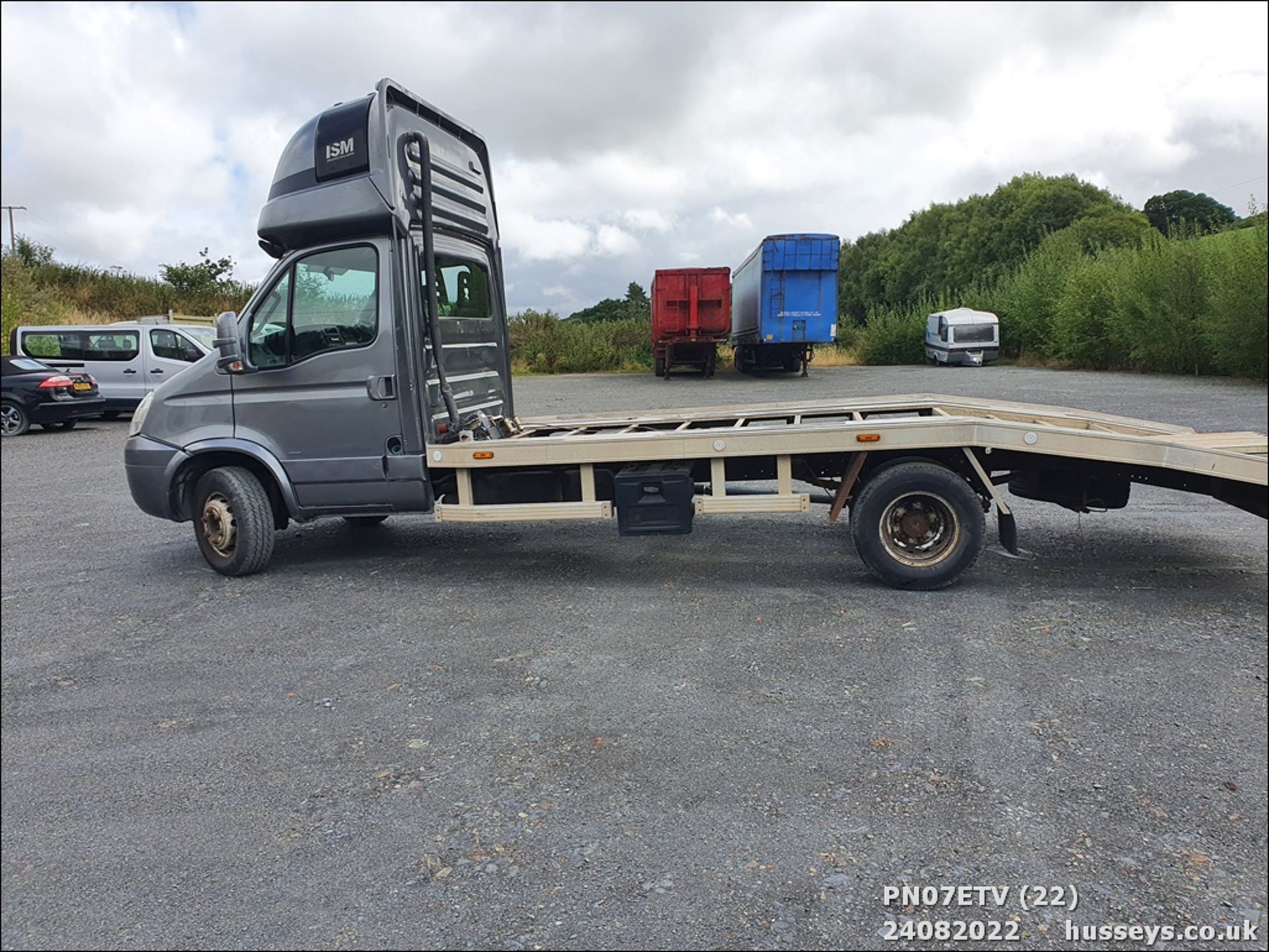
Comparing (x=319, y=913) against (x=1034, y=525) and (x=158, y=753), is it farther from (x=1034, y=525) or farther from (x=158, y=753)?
(x=1034, y=525)

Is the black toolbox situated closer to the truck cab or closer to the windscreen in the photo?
the truck cab

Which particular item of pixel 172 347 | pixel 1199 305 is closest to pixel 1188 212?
pixel 1199 305

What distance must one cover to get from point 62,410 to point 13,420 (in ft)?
12.0

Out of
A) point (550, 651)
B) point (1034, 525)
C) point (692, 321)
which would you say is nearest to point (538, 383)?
point (692, 321)

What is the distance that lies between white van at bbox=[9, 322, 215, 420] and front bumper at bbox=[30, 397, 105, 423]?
25.4 feet

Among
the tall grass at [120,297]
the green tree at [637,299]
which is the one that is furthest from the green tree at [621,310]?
the tall grass at [120,297]

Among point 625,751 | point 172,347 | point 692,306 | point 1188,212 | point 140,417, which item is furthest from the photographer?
point 692,306

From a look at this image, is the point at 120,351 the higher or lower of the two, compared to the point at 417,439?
higher

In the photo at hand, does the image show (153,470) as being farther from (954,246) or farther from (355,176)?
(954,246)

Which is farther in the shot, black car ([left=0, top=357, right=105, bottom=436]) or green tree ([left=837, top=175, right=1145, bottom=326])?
green tree ([left=837, top=175, right=1145, bottom=326])

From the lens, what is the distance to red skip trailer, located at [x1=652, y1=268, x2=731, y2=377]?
25.5m

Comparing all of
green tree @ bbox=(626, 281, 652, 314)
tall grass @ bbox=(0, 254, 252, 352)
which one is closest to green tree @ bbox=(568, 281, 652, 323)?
green tree @ bbox=(626, 281, 652, 314)

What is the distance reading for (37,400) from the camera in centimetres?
272

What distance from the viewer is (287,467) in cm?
581
